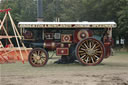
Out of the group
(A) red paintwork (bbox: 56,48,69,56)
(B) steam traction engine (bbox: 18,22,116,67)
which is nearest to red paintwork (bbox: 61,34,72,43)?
(B) steam traction engine (bbox: 18,22,116,67)

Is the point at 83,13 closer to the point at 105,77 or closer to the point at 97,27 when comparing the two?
the point at 97,27

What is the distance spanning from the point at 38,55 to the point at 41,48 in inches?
15.7

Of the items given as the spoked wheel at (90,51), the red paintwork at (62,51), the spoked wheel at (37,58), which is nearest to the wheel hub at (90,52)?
the spoked wheel at (90,51)

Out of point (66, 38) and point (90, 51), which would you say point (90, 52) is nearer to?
point (90, 51)

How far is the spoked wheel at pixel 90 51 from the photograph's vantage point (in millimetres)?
12820

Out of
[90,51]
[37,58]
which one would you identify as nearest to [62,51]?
[37,58]

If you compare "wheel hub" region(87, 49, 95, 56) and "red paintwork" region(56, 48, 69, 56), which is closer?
"wheel hub" region(87, 49, 95, 56)

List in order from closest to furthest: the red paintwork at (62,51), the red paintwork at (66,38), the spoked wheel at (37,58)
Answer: the spoked wheel at (37,58), the red paintwork at (62,51), the red paintwork at (66,38)

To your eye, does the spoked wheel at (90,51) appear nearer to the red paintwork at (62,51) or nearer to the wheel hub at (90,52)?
the wheel hub at (90,52)

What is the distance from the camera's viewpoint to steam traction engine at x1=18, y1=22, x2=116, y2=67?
1280cm

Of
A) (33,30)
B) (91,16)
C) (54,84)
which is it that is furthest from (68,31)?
(91,16)

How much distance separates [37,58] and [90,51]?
2642 millimetres

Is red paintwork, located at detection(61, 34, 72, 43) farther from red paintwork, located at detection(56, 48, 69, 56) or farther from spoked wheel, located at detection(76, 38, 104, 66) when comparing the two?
spoked wheel, located at detection(76, 38, 104, 66)

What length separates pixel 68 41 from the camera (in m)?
13.3
